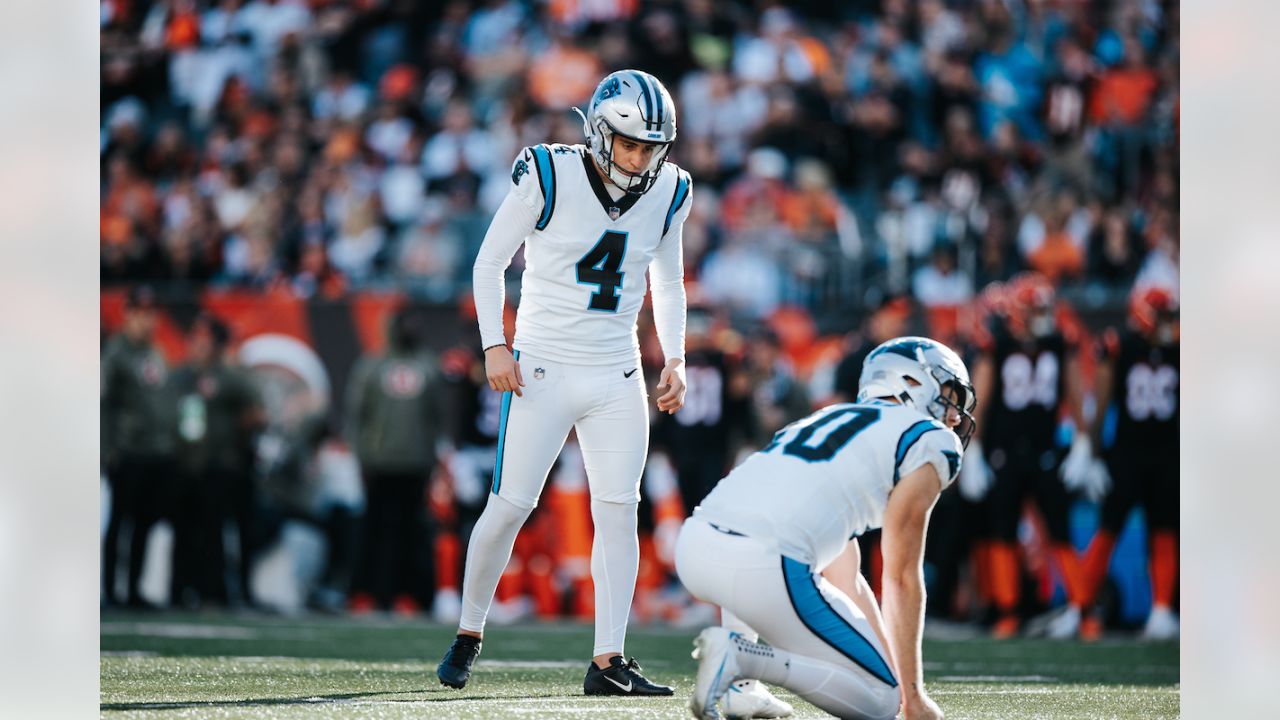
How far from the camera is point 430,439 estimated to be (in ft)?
30.0

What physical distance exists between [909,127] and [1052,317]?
2872 millimetres

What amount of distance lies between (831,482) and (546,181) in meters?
1.48

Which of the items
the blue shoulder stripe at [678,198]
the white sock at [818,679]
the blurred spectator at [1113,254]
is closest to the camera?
the white sock at [818,679]

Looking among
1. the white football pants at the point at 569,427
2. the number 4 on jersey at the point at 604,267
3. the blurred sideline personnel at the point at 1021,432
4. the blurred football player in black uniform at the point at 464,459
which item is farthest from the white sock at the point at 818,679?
the blurred football player in black uniform at the point at 464,459

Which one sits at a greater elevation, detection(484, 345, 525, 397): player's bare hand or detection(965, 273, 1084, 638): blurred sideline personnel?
detection(484, 345, 525, 397): player's bare hand

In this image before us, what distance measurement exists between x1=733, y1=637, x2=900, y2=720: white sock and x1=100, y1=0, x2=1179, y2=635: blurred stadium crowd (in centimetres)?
514

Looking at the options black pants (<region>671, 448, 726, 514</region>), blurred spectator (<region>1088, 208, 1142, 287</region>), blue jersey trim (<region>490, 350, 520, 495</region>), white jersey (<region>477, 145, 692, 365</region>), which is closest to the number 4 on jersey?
white jersey (<region>477, 145, 692, 365</region>)

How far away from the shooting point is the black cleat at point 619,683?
4.80m

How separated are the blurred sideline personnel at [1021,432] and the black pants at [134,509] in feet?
14.0

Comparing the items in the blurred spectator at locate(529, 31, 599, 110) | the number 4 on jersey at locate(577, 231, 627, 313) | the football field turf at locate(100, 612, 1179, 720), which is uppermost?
the blurred spectator at locate(529, 31, 599, 110)

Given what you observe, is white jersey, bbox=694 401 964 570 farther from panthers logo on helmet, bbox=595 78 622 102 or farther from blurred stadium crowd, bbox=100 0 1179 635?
blurred stadium crowd, bbox=100 0 1179 635

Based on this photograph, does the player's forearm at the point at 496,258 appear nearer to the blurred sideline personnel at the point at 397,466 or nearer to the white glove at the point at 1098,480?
the blurred sideline personnel at the point at 397,466

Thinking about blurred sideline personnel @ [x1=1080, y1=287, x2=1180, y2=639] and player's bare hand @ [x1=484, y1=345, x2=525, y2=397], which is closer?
player's bare hand @ [x1=484, y1=345, x2=525, y2=397]
